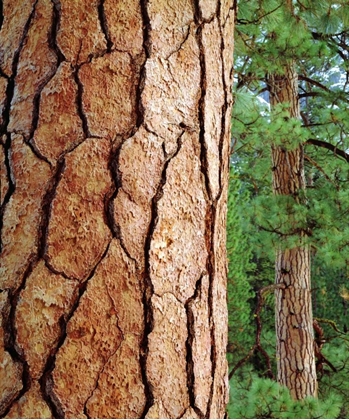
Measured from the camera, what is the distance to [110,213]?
439 mm

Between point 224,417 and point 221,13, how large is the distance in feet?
1.30

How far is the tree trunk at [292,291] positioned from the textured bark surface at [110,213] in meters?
2.42

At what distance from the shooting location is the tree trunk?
9.61 ft

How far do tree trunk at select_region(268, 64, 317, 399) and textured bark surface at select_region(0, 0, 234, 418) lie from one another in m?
2.42

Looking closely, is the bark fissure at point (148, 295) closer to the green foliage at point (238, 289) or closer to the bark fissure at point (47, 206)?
the bark fissure at point (47, 206)

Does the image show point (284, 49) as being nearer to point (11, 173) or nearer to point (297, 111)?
point (297, 111)

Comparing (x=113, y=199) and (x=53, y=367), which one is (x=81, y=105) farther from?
(x=53, y=367)

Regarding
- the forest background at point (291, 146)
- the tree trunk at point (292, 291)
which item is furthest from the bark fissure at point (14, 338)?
the tree trunk at point (292, 291)

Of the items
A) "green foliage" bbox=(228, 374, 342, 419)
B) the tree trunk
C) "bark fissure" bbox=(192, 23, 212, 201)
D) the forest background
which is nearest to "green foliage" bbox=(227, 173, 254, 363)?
the forest background

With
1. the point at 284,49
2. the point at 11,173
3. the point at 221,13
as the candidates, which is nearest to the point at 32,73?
the point at 11,173

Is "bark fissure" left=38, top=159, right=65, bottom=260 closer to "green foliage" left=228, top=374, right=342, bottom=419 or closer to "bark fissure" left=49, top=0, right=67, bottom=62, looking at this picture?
"bark fissure" left=49, top=0, right=67, bottom=62

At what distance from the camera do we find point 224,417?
505mm

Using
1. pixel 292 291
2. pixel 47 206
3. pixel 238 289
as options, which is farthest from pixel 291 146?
pixel 238 289

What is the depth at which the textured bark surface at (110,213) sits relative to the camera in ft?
1.36
